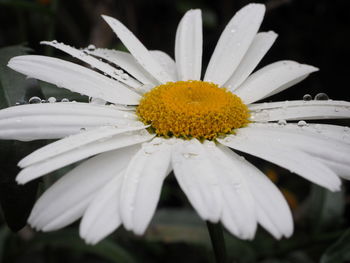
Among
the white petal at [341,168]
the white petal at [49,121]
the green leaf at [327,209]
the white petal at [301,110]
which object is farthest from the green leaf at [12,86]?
the green leaf at [327,209]

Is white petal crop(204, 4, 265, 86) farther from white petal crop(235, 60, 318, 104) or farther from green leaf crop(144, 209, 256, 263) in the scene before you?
green leaf crop(144, 209, 256, 263)

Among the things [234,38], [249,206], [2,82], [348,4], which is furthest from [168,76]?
[348,4]

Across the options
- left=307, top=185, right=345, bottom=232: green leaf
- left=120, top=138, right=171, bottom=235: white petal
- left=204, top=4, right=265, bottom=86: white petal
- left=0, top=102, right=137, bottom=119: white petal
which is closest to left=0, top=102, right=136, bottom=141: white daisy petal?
left=0, top=102, right=137, bottom=119: white petal

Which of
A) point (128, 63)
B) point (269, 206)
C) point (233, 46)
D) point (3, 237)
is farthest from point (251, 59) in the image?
point (3, 237)

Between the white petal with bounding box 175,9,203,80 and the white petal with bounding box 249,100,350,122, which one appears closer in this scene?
the white petal with bounding box 249,100,350,122

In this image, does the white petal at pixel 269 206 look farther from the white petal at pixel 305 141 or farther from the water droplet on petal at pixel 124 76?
the water droplet on petal at pixel 124 76

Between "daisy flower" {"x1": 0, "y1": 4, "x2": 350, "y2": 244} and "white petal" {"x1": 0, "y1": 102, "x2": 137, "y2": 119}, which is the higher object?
"white petal" {"x1": 0, "y1": 102, "x2": 137, "y2": 119}

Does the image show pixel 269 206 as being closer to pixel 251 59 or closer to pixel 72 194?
pixel 72 194
